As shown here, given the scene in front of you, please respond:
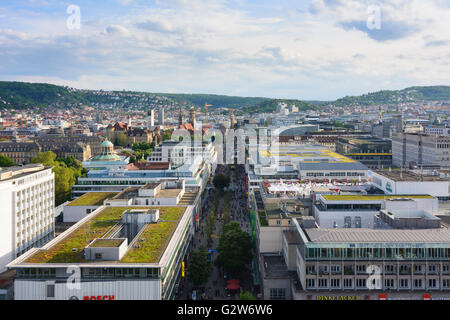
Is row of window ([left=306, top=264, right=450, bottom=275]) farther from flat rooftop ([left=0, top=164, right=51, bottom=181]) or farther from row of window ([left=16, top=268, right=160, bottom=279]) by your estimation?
flat rooftop ([left=0, top=164, right=51, bottom=181])

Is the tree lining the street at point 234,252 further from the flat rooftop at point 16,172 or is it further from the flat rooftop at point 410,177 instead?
the flat rooftop at point 16,172

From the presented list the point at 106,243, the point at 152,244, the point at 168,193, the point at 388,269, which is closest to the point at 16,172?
the point at 168,193

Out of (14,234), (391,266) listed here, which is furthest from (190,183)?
(391,266)

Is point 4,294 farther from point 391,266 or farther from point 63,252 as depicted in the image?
point 391,266

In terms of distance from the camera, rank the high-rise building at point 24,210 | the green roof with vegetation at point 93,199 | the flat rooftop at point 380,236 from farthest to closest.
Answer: the green roof with vegetation at point 93,199 → the high-rise building at point 24,210 → the flat rooftop at point 380,236

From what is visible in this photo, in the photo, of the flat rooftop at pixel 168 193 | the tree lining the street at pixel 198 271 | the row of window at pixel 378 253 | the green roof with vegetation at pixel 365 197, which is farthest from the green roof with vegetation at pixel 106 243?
the flat rooftop at pixel 168 193

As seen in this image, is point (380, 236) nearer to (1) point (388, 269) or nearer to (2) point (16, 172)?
(1) point (388, 269)
